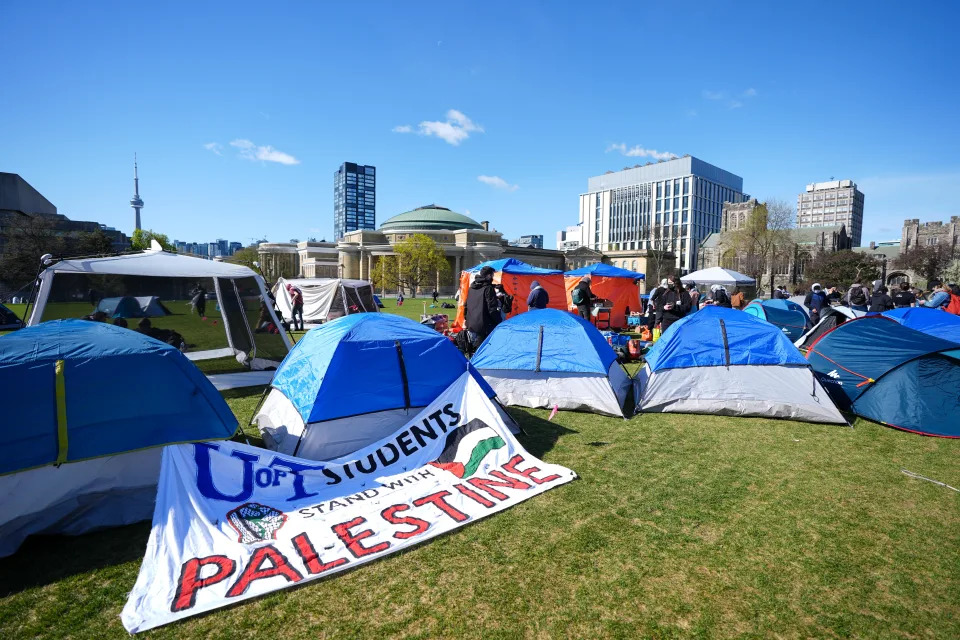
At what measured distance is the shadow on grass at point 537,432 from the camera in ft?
17.2

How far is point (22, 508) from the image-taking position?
3.20 meters

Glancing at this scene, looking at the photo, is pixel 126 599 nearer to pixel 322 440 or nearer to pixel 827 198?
pixel 322 440

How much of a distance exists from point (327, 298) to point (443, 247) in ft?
172

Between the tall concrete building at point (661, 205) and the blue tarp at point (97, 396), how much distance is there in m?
101

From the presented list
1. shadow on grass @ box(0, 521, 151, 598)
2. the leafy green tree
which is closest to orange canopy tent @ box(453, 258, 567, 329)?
shadow on grass @ box(0, 521, 151, 598)

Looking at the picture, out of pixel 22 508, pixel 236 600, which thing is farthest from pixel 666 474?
pixel 22 508

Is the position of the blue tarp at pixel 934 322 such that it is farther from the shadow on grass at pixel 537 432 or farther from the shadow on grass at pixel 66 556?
the shadow on grass at pixel 66 556

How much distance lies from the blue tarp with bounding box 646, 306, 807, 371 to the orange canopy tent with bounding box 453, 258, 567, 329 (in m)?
8.02

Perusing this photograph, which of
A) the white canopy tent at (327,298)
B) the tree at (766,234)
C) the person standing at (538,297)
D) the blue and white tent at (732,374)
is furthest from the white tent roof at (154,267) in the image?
the tree at (766,234)

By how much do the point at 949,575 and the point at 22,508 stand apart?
635 centimetres

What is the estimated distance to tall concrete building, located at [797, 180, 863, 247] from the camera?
117 metres

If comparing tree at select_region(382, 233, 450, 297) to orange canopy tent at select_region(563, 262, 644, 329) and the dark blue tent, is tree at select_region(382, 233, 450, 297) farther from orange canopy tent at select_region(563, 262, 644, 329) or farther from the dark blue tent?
the dark blue tent

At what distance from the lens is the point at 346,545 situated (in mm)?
3281

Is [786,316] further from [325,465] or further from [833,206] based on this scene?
[833,206]
